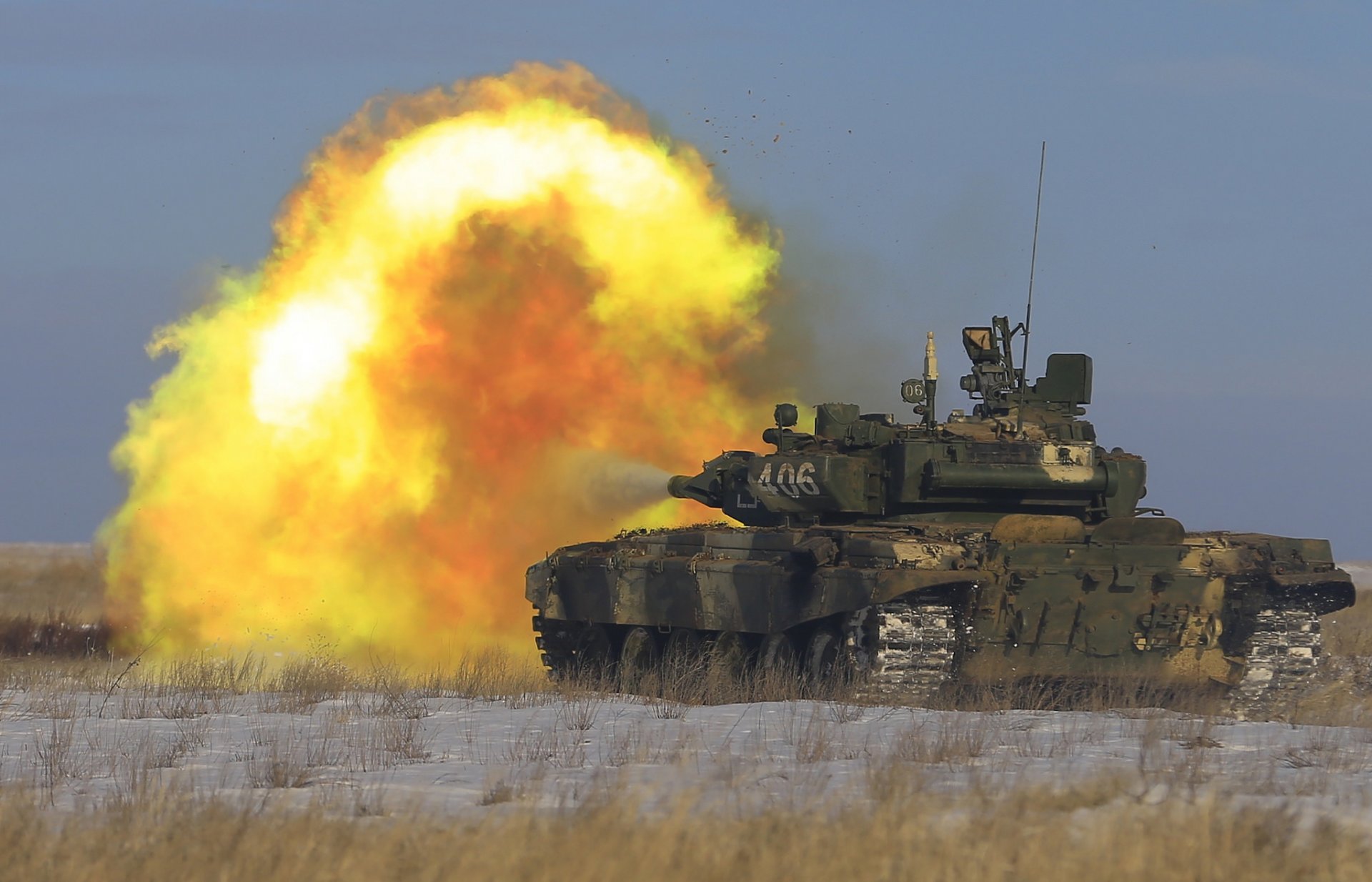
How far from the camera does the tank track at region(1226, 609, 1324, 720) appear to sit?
18578 millimetres

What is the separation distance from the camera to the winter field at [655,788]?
8.44m

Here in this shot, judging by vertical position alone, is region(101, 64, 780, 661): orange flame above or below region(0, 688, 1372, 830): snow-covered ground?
above

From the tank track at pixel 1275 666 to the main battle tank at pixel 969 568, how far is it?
0.8 inches

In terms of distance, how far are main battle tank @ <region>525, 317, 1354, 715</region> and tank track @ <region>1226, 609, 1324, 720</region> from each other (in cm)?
2

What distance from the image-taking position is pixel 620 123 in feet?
95.8

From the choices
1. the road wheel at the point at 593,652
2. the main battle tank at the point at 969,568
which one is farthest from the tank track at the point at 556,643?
the main battle tank at the point at 969,568

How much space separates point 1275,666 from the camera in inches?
736

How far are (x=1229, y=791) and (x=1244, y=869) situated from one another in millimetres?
1660

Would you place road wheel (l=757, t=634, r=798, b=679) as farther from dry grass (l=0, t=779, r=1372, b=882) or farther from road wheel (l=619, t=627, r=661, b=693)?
dry grass (l=0, t=779, r=1372, b=882)

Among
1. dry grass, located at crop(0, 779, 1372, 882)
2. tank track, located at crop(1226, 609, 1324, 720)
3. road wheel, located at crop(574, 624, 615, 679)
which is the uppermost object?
tank track, located at crop(1226, 609, 1324, 720)

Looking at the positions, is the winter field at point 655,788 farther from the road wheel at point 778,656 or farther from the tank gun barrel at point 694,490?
the tank gun barrel at point 694,490

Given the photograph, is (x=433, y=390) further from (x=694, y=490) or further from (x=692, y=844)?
(x=692, y=844)

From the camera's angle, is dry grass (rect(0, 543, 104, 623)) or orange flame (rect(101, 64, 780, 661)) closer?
orange flame (rect(101, 64, 780, 661))

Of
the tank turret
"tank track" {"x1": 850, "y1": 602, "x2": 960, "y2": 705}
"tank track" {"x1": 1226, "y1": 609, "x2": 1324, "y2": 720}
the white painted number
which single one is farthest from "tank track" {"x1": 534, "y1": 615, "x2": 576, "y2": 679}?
"tank track" {"x1": 1226, "y1": 609, "x2": 1324, "y2": 720}
